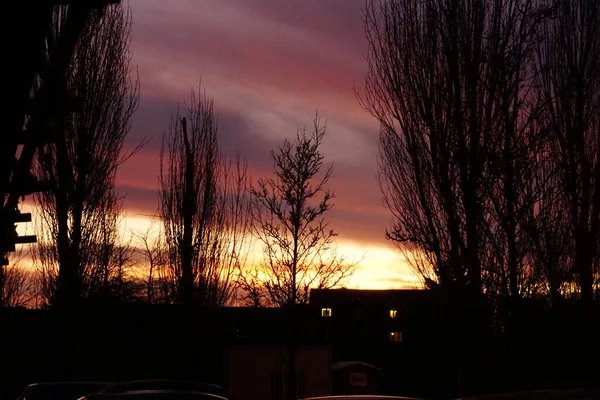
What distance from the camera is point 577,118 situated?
976 inches

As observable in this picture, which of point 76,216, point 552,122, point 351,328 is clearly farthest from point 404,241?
point 351,328

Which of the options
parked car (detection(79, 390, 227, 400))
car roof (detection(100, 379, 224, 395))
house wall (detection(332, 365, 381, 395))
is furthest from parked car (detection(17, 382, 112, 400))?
house wall (detection(332, 365, 381, 395))

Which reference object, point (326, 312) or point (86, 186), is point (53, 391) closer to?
point (86, 186)

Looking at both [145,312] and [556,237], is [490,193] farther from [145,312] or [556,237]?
[145,312]

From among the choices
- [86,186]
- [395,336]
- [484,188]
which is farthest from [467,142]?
[395,336]

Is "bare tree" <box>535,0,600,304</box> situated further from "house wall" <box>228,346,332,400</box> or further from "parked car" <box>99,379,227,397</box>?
"parked car" <box>99,379,227,397</box>

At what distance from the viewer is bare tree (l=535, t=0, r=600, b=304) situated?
77.0ft

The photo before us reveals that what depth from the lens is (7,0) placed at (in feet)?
12.7

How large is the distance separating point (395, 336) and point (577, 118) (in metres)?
37.7

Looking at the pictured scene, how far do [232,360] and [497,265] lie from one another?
777 cm

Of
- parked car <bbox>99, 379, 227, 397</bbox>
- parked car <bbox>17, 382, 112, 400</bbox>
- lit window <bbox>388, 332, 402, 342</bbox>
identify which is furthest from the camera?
lit window <bbox>388, 332, 402, 342</bbox>

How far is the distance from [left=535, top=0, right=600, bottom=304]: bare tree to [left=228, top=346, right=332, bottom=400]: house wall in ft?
25.9

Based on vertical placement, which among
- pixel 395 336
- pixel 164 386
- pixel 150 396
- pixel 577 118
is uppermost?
pixel 577 118

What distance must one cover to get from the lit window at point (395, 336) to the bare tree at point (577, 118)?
37069 millimetres
